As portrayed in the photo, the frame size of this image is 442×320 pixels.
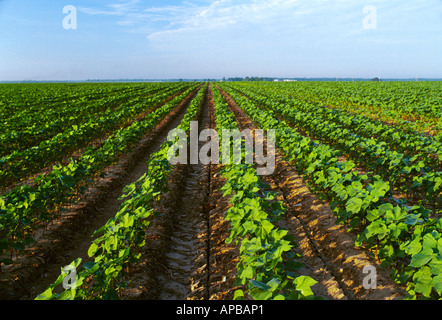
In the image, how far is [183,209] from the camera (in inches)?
237

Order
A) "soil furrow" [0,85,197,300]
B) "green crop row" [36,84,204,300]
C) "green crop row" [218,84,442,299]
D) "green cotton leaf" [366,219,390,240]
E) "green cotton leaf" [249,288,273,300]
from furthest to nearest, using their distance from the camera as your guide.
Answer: "soil furrow" [0,85,197,300] < "green cotton leaf" [366,219,390,240] < "green crop row" [218,84,442,299] < "green crop row" [36,84,204,300] < "green cotton leaf" [249,288,273,300]

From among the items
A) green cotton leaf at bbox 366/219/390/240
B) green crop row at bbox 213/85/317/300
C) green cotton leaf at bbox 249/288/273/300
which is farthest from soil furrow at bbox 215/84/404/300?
green cotton leaf at bbox 249/288/273/300

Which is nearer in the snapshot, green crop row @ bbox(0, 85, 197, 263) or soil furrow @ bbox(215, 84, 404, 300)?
soil furrow @ bbox(215, 84, 404, 300)

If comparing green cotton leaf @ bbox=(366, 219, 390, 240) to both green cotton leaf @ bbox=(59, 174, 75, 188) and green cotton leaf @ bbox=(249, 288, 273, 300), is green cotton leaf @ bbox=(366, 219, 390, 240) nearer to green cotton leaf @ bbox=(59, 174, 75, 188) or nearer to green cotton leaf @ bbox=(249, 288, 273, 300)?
green cotton leaf @ bbox=(249, 288, 273, 300)

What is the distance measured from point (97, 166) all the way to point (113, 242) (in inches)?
152

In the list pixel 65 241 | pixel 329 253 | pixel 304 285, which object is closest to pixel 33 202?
pixel 65 241

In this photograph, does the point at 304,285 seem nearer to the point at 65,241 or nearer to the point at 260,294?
the point at 260,294

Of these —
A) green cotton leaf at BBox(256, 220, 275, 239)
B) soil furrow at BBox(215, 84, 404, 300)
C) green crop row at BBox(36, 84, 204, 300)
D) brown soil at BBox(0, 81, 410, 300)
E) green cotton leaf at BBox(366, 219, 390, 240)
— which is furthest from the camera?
brown soil at BBox(0, 81, 410, 300)

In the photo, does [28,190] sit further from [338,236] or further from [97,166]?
[338,236]

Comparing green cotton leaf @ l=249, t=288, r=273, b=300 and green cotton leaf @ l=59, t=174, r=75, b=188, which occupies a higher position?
green cotton leaf @ l=59, t=174, r=75, b=188

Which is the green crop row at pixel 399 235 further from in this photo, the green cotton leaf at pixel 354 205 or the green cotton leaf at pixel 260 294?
the green cotton leaf at pixel 260 294

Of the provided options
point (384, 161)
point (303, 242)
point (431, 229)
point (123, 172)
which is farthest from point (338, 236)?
point (123, 172)

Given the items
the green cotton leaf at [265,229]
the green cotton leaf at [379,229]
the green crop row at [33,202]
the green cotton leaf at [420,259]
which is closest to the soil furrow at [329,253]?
the green cotton leaf at [379,229]

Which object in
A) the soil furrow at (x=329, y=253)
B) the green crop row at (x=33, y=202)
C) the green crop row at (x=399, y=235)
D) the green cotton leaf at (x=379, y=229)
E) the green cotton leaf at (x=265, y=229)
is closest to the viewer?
the green crop row at (x=399, y=235)
